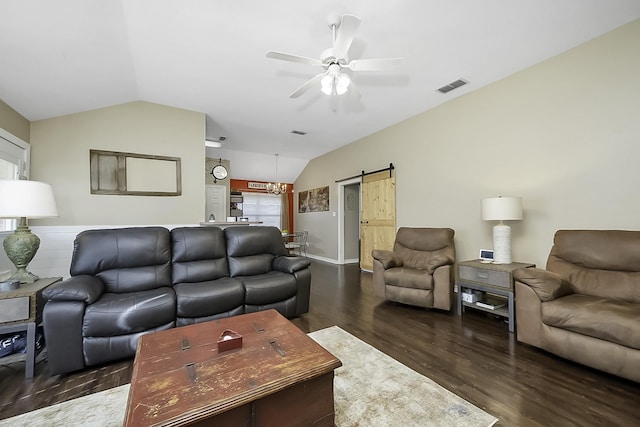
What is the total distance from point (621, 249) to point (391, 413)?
240 centimetres

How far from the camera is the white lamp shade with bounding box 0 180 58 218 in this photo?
2.00m

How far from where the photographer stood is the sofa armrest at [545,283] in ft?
6.83

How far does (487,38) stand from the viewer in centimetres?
254

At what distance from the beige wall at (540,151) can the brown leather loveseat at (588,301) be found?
1.37 ft

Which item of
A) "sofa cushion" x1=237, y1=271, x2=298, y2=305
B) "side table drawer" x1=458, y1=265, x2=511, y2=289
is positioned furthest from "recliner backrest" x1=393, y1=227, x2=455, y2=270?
"sofa cushion" x1=237, y1=271, x2=298, y2=305

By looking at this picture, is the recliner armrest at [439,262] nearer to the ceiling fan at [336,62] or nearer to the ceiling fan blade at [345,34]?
the ceiling fan at [336,62]

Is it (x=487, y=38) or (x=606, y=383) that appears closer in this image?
(x=606, y=383)

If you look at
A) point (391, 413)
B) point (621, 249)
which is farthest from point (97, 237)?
point (621, 249)

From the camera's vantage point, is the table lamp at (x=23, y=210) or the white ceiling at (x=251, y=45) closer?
→ the table lamp at (x=23, y=210)

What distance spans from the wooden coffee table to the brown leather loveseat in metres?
1.91

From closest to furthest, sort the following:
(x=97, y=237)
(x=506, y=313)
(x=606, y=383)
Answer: (x=606, y=383) < (x=97, y=237) < (x=506, y=313)

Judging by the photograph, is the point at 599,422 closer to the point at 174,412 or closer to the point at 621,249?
the point at 621,249

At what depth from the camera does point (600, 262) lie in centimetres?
227

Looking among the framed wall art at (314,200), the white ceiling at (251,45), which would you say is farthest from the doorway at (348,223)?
the white ceiling at (251,45)
